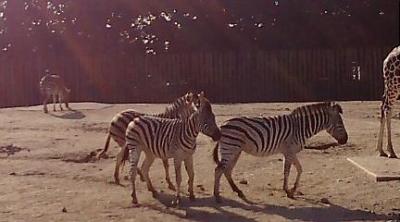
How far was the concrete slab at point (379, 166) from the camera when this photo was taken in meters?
10.6

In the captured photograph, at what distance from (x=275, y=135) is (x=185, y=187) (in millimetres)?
1507

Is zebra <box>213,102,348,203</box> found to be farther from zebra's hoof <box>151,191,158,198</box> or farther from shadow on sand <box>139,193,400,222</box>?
zebra's hoof <box>151,191,158,198</box>

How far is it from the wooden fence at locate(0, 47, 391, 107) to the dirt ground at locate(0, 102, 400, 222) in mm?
12566

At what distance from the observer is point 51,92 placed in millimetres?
22625

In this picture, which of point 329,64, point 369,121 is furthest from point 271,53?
point 369,121

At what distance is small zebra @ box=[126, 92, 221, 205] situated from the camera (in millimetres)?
9672

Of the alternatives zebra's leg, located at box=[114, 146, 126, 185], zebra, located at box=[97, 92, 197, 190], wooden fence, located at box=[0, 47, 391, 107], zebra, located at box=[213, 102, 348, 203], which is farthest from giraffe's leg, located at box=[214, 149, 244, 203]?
wooden fence, located at box=[0, 47, 391, 107]

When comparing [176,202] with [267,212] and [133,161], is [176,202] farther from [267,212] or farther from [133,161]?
[267,212]

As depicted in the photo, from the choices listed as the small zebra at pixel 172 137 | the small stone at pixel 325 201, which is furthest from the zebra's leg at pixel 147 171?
the small stone at pixel 325 201

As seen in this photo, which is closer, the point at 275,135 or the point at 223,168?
the point at 223,168

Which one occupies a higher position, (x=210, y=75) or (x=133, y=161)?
(x=210, y=75)

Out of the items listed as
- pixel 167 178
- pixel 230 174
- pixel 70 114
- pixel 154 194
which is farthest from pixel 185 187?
pixel 70 114

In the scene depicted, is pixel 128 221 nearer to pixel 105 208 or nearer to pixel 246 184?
pixel 105 208

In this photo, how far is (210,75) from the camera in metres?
30.0
